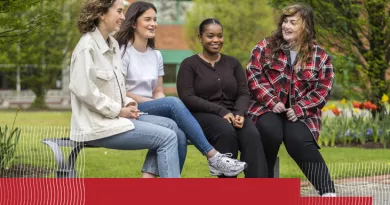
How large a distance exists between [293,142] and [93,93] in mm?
1651

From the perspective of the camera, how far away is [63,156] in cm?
457

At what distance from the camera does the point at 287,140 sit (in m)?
5.44

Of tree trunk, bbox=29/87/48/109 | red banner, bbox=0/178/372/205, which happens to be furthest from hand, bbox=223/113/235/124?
tree trunk, bbox=29/87/48/109

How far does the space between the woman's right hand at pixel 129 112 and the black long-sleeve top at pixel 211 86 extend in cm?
64

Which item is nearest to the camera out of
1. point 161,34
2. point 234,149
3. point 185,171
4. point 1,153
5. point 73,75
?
point 73,75

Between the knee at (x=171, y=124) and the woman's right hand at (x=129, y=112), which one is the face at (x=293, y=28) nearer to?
the knee at (x=171, y=124)

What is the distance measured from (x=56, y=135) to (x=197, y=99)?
121 centimetres

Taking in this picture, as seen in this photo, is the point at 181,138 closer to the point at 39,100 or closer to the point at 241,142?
the point at 241,142

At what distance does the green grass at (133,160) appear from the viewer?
4.68 metres

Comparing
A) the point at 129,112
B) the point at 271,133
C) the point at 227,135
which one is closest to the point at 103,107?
the point at 129,112

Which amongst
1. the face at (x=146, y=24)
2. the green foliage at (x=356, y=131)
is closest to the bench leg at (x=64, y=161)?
the face at (x=146, y=24)

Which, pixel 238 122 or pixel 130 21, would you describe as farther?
pixel 130 21

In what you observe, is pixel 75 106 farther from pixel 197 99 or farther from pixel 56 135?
pixel 197 99

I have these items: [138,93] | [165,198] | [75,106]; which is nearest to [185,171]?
[138,93]
